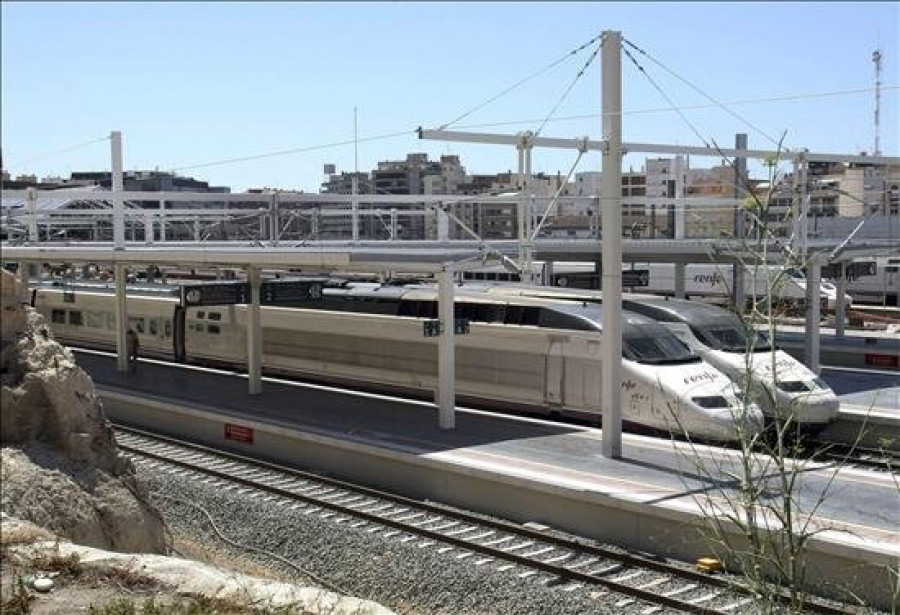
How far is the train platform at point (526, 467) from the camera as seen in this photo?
1215 cm

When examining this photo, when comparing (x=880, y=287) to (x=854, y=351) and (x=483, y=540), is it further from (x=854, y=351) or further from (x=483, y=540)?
(x=483, y=540)

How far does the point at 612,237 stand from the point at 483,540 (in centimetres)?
513

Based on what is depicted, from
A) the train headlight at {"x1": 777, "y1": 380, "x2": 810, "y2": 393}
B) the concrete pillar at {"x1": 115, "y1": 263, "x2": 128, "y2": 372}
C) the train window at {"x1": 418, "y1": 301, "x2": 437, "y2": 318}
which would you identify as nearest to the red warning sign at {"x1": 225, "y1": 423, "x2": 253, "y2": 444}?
the train window at {"x1": 418, "y1": 301, "x2": 437, "y2": 318}

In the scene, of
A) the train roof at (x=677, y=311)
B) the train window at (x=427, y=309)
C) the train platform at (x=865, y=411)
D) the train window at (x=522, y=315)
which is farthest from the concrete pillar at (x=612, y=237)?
the train window at (x=427, y=309)

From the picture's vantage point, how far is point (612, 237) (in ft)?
51.2

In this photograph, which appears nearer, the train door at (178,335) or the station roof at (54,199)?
the station roof at (54,199)

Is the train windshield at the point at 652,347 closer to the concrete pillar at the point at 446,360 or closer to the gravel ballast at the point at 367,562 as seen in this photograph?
the concrete pillar at the point at 446,360

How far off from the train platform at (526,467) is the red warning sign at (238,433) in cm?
3

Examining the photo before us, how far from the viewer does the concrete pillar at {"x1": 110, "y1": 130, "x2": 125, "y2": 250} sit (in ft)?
78.8

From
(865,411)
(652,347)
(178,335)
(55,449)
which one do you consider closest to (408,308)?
(652,347)

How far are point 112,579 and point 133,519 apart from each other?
220cm

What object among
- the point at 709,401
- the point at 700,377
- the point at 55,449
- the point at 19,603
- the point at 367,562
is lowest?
the point at 367,562

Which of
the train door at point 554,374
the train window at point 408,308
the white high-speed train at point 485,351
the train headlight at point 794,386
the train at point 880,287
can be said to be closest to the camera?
the white high-speed train at point 485,351

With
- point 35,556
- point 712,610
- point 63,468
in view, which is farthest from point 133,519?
point 712,610
